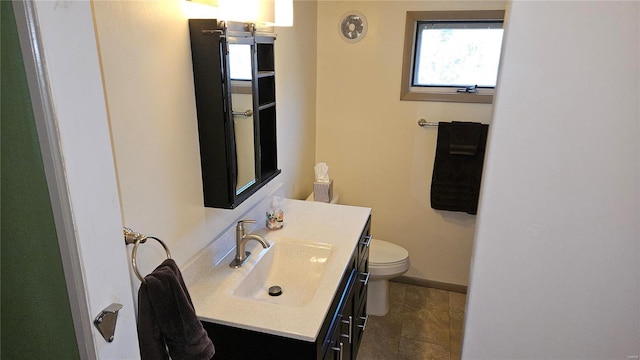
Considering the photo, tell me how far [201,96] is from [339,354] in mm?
1147

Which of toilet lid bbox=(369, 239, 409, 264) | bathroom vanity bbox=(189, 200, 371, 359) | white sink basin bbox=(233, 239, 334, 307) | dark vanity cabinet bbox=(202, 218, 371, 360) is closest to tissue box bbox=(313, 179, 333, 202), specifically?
bathroom vanity bbox=(189, 200, 371, 359)

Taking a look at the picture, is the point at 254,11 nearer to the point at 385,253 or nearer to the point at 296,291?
the point at 296,291

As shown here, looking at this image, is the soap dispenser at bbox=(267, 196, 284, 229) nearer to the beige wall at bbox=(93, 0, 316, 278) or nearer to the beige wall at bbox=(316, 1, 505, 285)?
the beige wall at bbox=(93, 0, 316, 278)

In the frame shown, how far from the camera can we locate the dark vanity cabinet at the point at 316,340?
139cm

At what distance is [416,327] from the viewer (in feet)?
9.10

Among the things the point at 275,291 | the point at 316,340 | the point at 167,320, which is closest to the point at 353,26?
the point at 275,291

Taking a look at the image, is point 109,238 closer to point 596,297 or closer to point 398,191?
point 596,297

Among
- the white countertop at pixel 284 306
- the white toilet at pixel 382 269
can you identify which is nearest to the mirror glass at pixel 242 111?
the white countertop at pixel 284 306

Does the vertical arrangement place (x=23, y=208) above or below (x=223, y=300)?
above

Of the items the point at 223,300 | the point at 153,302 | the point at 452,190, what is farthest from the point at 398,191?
the point at 153,302

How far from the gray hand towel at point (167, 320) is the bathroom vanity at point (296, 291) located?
12.2 inches

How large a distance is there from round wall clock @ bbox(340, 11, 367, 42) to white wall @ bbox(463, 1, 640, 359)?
2330 millimetres

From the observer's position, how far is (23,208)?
770 millimetres

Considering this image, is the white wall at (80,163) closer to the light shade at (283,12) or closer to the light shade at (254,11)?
the light shade at (254,11)
